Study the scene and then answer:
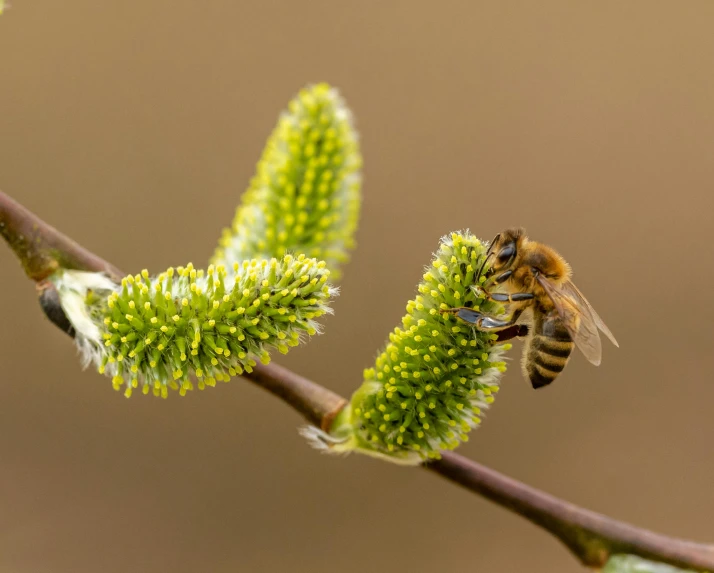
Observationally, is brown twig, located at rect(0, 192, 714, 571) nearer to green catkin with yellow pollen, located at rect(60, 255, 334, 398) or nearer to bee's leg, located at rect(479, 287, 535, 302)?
green catkin with yellow pollen, located at rect(60, 255, 334, 398)

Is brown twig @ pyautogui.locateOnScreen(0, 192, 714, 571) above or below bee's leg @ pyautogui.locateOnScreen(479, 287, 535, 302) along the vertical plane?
below

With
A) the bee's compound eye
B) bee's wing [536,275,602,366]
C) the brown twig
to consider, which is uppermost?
the bee's compound eye

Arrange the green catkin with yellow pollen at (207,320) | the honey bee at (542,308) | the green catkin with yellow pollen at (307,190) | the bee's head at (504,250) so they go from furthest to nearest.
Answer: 1. the green catkin with yellow pollen at (307,190)
2. the honey bee at (542,308)
3. the bee's head at (504,250)
4. the green catkin with yellow pollen at (207,320)

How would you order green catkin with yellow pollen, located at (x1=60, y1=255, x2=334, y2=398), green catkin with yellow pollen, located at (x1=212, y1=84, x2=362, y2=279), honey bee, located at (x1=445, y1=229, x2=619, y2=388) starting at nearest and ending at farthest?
green catkin with yellow pollen, located at (x1=60, y1=255, x2=334, y2=398)
honey bee, located at (x1=445, y1=229, x2=619, y2=388)
green catkin with yellow pollen, located at (x1=212, y1=84, x2=362, y2=279)

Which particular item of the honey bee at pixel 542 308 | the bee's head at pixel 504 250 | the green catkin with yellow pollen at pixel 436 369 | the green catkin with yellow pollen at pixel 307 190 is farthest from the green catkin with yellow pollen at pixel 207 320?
the green catkin with yellow pollen at pixel 307 190

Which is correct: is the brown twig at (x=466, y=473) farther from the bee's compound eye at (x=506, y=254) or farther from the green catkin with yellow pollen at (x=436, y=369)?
the bee's compound eye at (x=506, y=254)

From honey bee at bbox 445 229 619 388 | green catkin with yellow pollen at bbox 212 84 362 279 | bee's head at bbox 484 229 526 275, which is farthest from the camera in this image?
green catkin with yellow pollen at bbox 212 84 362 279

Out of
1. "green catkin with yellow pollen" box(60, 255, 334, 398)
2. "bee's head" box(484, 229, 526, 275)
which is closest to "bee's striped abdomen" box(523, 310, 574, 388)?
"bee's head" box(484, 229, 526, 275)

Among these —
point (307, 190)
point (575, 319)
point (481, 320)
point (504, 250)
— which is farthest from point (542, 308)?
point (307, 190)
